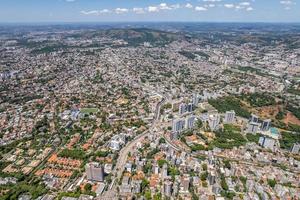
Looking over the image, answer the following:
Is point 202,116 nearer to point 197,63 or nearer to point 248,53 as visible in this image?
point 197,63

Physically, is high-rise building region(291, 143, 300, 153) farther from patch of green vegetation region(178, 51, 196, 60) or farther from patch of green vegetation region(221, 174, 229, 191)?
patch of green vegetation region(178, 51, 196, 60)

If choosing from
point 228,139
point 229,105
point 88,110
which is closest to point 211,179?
point 228,139

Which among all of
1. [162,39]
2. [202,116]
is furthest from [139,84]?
[162,39]

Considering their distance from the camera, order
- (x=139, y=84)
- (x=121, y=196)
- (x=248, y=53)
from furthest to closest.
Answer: (x=248, y=53), (x=139, y=84), (x=121, y=196)

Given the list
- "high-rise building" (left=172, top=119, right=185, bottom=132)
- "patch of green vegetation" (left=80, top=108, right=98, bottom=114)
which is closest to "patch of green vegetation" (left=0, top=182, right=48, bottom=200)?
"high-rise building" (left=172, top=119, right=185, bottom=132)

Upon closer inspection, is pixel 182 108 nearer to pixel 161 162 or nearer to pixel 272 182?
pixel 161 162

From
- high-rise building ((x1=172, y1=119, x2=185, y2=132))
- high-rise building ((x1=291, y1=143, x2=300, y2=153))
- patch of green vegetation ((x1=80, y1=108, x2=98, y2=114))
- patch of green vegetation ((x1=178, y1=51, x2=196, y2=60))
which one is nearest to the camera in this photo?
high-rise building ((x1=291, y1=143, x2=300, y2=153))

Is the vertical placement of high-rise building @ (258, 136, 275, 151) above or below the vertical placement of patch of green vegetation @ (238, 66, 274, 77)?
below

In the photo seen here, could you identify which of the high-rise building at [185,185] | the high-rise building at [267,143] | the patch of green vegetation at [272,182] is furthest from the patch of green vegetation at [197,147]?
the patch of green vegetation at [272,182]
